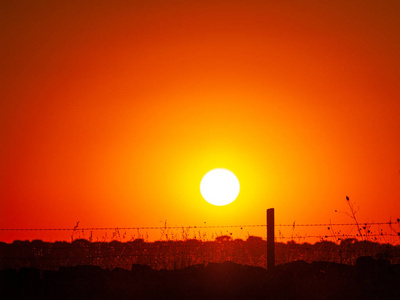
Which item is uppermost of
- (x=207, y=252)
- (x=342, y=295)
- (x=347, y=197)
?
(x=347, y=197)

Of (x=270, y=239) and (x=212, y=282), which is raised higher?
(x=270, y=239)

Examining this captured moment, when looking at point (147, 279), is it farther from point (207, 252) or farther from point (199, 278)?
point (207, 252)

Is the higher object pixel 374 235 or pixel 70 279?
pixel 374 235

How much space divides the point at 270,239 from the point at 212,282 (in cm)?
213

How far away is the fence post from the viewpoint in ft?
40.2

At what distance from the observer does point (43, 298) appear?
9805 mm

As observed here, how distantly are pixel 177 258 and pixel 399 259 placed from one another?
5131mm

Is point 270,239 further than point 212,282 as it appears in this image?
Yes

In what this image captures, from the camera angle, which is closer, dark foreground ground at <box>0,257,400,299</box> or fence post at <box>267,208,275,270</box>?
dark foreground ground at <box>0,257,400,299</box>

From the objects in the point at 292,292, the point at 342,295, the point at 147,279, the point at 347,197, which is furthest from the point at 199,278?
the point at 347,197

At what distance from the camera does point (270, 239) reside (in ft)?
40.5

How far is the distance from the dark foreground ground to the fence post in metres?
1.24

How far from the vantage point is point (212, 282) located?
10.6m

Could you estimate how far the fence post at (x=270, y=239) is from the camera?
12.2 meters
